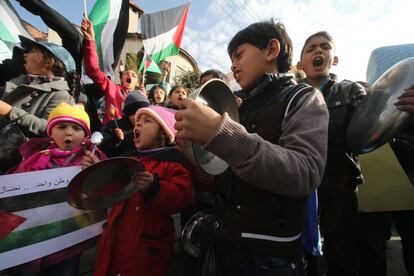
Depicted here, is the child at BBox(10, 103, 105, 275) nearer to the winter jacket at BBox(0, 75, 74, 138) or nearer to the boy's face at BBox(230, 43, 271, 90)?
the winter jacket at BBox(0, 75, 74, 138)

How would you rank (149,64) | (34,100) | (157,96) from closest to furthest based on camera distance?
(34,100)
(157,96)
(149,64)

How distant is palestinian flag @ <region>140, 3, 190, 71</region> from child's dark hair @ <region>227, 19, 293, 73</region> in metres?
4.33

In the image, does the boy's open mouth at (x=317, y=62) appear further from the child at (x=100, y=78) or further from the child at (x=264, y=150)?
the child at (x=100, y=78)

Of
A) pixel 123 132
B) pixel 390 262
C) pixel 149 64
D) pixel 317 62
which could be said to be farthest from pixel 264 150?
pixel 149 64

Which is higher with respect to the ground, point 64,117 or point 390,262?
point 64,117

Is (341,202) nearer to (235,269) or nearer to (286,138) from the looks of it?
(235,269)

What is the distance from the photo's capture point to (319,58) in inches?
85.1

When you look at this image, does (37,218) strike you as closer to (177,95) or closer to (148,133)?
(148,133)

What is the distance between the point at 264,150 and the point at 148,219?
105 cm

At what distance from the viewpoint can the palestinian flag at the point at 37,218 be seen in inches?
50.7

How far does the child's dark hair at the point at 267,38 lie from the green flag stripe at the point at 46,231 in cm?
137

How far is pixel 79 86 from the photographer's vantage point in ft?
8.23

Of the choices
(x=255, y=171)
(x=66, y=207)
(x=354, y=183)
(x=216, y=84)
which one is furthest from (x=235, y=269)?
(x=354, y=183)

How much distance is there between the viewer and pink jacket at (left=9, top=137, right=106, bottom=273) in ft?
4.87
